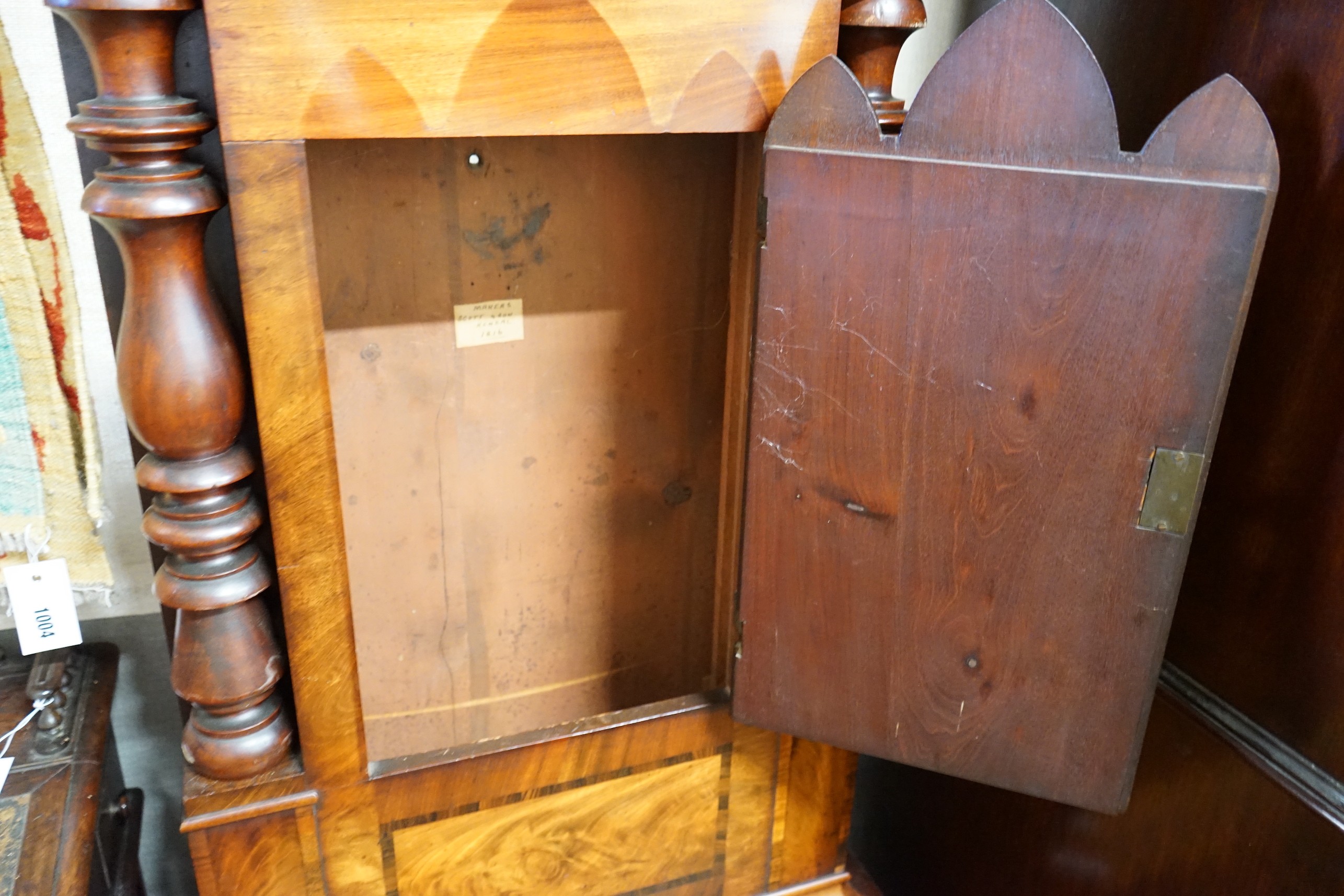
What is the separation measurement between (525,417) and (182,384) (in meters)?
0.50

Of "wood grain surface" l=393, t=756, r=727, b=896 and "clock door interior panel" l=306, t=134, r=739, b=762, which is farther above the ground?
"clock door interior panel" l=306, t=134, r=739, b=762

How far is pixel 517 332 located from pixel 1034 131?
2.10 feet

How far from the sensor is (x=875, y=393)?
0.89m

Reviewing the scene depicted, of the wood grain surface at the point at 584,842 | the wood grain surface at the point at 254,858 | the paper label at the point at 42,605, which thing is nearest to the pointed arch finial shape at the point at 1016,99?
the wood grain surface at the point at 584,842

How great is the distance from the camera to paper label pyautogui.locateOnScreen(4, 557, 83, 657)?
1115 millimetres

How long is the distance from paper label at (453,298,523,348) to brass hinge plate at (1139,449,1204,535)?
2.34 feet

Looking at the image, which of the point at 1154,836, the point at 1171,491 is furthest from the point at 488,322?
the point at 1154,836

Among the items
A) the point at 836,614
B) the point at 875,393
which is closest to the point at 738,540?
the point at 836,614

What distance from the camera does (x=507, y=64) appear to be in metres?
0.81

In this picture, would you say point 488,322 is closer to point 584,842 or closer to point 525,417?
point 525,417

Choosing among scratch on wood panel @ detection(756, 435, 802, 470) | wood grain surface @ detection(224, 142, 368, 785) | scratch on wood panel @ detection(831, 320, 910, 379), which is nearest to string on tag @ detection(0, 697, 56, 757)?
wood grain surface @ detection(224, 142, 368, 785)

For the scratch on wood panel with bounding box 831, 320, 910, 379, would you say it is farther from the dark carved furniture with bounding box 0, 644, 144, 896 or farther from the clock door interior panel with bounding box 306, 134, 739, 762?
the dark carved furniture with bounding box 0, 644, 144, 896

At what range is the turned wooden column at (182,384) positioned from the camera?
0.73 m

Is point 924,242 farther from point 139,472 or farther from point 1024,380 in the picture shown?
point 139,472
